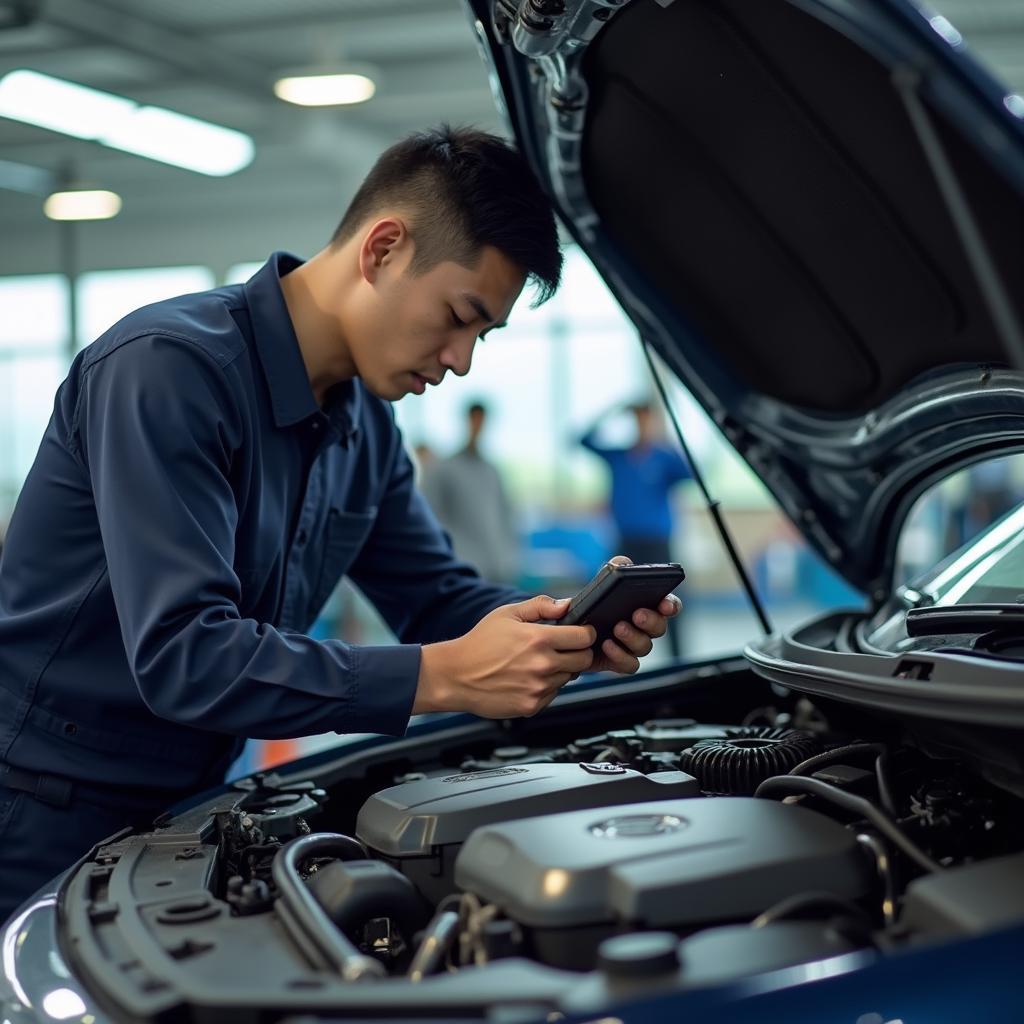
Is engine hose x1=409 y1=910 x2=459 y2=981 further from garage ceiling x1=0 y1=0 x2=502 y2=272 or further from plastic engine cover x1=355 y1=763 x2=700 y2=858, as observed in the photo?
garage ceiling x1=0 y1=0 x2=502 y2=272

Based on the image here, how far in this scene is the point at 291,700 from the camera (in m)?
Result: 1.39

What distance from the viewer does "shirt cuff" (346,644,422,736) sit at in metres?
1.41

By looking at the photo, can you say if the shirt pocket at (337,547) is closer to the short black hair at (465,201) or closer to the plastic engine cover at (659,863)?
the short black hair at (465,201)

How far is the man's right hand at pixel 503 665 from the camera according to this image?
55.3 inches

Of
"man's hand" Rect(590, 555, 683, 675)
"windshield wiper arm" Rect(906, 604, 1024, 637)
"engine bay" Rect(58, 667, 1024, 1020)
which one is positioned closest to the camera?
"engine bay" Rect(58, 667, 1024, 1020)

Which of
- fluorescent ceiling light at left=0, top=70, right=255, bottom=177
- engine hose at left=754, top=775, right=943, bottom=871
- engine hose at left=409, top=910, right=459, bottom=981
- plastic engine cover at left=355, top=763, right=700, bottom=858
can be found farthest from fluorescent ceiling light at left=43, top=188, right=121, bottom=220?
engine hose at left=409, top=910, right=459, bottom=981

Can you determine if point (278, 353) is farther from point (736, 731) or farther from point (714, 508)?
point (736, 731)

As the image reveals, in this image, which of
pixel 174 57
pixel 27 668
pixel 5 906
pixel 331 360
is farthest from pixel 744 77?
pixel 174 57

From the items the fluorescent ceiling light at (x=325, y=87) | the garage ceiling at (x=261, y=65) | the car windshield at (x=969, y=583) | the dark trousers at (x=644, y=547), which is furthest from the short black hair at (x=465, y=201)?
the fluorescent ceiling light at (x=325, y=87)

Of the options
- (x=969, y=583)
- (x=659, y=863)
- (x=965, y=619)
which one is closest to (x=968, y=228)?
(x=965, y=619)

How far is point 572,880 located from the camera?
1.01 meters

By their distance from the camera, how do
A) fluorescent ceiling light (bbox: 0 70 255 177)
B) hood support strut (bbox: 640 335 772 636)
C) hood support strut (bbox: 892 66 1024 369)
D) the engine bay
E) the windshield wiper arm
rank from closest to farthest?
1. the engine bay
2. hood support strut (bbox: 892 66 1024 369)
3. the windshield wiper arm
4. hood support strut (bbox: 640 335 772 636)
5. fluorescent ceiling light (bbox: 0 70 255 177)

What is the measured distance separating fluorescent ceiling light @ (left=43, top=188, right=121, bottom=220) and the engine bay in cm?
861

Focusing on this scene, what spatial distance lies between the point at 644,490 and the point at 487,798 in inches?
208
